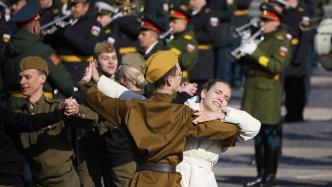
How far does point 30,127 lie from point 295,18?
11289 millimetres

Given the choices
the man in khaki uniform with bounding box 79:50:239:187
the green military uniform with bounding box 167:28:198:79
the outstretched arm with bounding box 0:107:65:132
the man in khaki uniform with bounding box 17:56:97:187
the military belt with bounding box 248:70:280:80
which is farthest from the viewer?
the green military uniform with bounding box 167:28:198:79

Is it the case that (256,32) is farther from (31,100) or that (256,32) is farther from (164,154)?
(164,154)

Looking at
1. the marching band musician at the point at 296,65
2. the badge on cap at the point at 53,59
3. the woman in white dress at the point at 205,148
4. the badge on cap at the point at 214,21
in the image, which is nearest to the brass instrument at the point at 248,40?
the badge on cap at the point at 53,59

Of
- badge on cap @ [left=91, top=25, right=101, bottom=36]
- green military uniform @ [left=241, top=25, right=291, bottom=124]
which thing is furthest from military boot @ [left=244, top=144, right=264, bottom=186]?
badge on cap @ [left=91, top=25, right=101, bottom=36]

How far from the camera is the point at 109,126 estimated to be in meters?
12.0

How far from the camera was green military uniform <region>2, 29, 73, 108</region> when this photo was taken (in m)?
13.2

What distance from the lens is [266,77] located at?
1553cm

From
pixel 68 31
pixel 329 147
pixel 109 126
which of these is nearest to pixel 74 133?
pixel 109 126

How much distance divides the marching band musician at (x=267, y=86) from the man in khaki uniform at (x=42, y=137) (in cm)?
461

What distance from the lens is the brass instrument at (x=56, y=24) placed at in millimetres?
16031

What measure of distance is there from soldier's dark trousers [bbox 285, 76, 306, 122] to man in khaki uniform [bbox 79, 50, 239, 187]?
11.3 metres

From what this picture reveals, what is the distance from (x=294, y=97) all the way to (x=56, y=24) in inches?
231

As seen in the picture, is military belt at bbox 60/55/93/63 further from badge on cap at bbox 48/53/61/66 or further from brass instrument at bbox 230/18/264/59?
badge on cap at bbox 48/53/61/66

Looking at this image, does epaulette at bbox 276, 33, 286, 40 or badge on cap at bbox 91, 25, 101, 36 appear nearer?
epaulette at bbox 276, 33, 286, 40
